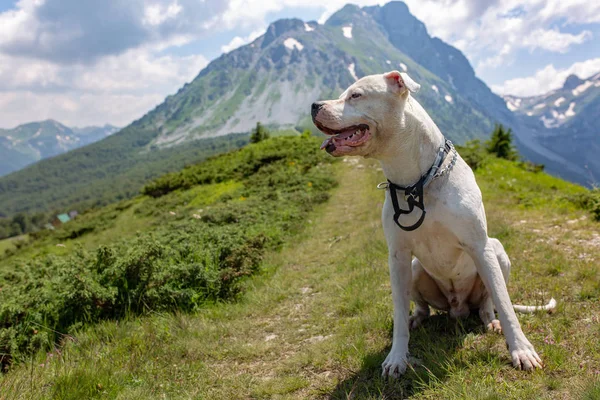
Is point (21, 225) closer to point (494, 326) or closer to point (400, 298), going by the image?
point (400, 298)

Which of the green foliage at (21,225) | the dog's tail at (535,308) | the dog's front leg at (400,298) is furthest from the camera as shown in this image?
the green foliage at (21,225)

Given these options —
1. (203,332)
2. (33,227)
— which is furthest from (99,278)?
(33,227)

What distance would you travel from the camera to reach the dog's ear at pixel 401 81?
2.91 metres

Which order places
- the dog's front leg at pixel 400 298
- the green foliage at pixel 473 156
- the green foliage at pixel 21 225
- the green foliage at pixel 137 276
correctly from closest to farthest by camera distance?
the dog's front leg at pixel 400 298
the green foliage at pixel 137 276
the green foliage at pixel 473 156
the green foliage at pixel 21 225

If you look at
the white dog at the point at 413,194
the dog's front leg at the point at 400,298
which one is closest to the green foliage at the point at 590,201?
the white dog at the point at 413,194

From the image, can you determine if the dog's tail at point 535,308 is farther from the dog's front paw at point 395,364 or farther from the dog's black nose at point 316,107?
the dog's black nose at point 316,107

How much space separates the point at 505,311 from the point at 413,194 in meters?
1.13

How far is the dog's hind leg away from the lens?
3.87 meters

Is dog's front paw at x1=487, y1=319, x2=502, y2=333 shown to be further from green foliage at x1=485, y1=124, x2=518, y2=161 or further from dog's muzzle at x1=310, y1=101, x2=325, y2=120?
green foliage at x1=485, y1=124, x2=518, y2=161

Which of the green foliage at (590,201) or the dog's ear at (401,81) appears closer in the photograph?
the dog's ear at (401,81)

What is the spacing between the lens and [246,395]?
3342mm

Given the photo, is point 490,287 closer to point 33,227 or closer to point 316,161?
point 316,161

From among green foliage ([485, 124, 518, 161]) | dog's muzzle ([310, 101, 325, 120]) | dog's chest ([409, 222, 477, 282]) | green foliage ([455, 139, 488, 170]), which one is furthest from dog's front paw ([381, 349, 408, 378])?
green foliage ([485, 124, 518, 161])

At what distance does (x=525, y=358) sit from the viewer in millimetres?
2910
